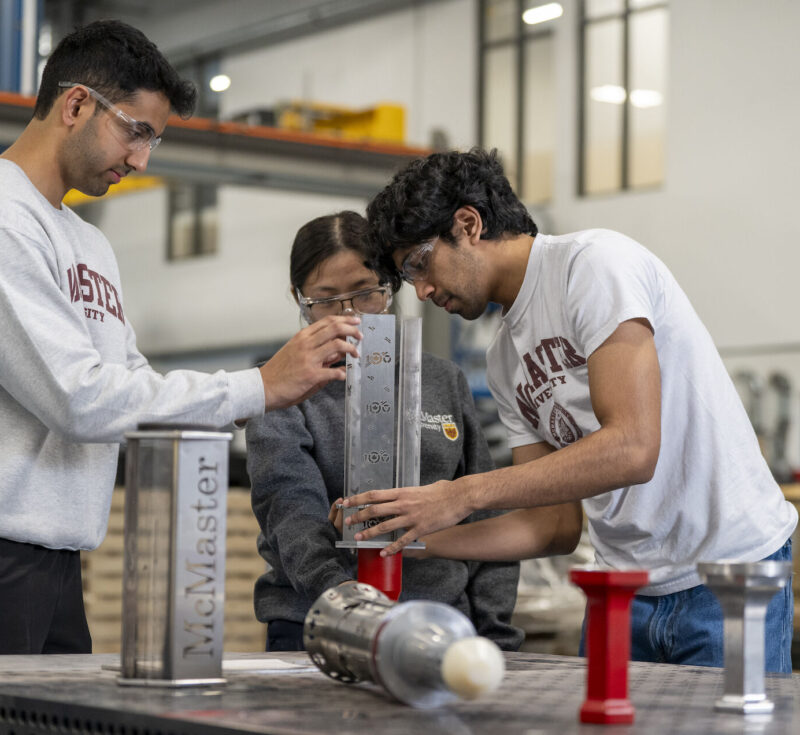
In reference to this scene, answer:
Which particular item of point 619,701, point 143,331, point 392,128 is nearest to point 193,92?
point 619,701

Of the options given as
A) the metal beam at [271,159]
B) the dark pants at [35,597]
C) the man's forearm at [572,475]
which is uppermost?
the metal beam at [271,159]

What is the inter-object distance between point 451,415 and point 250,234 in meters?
10.8

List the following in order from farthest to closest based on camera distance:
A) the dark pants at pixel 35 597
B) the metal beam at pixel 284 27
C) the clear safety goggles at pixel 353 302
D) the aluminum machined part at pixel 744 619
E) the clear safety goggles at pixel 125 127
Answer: the metal beam at pixel 284 27
the clear safety goggles at pixel 353 302
the clear safety goggles at pixel 125 127
the dark pants at pixel 35 597
the aluminum machined part at pixel 744 619

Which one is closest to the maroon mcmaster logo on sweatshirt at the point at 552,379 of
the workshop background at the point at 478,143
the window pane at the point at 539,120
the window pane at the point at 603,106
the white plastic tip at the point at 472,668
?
the white plastic tip at the point at 472,668

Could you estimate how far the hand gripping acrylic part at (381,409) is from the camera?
5.70ft

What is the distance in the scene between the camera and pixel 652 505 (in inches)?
74.9

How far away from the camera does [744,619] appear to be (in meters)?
1.14

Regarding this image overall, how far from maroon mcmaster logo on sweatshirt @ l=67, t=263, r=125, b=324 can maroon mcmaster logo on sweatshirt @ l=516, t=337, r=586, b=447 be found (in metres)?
0.67

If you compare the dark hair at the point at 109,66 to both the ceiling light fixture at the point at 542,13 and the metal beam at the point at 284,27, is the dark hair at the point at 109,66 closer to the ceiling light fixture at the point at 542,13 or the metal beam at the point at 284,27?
the ceiling light fixture at the point at 542,13

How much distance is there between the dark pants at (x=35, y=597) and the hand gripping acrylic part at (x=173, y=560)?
63 centimetres

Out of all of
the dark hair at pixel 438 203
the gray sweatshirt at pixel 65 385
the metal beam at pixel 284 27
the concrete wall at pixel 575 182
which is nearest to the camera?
the gray sweatshirt at pixel 65 385

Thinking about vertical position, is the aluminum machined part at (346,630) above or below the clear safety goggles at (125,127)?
below

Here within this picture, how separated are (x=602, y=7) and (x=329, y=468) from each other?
31.8 feet

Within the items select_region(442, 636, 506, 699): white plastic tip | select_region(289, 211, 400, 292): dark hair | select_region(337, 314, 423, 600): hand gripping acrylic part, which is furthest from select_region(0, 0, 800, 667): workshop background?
select_region(442, 636, 506, 699): white plastic tip
